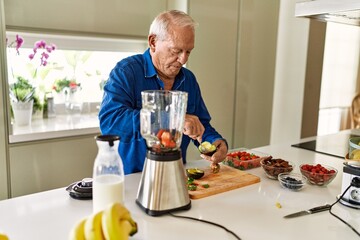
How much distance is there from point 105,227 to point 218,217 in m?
0.46

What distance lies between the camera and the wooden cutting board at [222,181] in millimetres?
1190

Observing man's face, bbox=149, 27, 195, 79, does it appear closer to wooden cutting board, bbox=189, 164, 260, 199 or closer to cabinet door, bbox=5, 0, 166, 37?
wooden cutting board, bbox=189, 164, 260, 199

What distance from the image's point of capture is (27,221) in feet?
3.17

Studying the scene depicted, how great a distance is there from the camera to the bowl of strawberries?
1.30 meters

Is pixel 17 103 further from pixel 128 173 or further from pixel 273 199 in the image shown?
pixel 273 199

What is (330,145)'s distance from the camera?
6.70ft

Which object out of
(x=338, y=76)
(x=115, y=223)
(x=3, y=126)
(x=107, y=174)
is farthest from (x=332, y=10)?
(x=338, y=76)

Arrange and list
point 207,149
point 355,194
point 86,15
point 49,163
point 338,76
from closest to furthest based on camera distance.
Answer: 1. point 355,194
2. point 207,149
3. point 49,163
4. point 86,15
5. point 338,76

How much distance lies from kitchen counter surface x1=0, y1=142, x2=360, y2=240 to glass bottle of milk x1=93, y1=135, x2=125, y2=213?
132 mm

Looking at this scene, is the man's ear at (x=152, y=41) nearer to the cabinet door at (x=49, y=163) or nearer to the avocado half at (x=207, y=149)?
the avocado half at (x=207, y=149)

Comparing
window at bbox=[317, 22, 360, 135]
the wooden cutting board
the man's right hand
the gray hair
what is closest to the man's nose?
the gray hair

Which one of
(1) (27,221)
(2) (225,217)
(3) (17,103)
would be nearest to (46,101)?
(3) (17,103)

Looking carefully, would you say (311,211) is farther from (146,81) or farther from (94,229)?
(146,81)

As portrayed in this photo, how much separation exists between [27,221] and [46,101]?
170 centimetres
